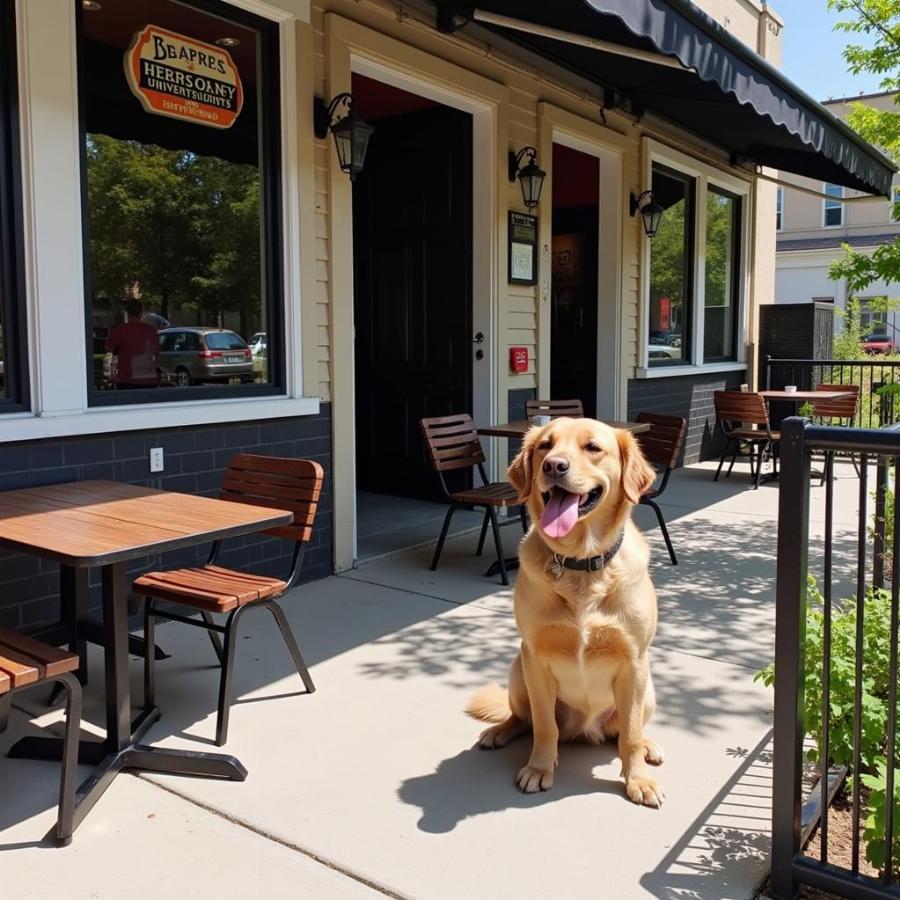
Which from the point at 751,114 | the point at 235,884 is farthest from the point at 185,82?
the point at 751,114

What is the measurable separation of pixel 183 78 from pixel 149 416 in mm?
1717

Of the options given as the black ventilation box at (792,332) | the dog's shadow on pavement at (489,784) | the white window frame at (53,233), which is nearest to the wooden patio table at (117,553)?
the dog's shadow on pavement at (489,784)

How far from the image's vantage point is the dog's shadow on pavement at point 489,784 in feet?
8.18

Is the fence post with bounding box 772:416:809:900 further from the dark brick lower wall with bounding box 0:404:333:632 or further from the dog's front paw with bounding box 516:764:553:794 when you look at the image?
the dark brick lower wall with bounding box 0:404:333:632

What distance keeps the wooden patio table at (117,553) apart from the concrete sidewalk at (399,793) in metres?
0.06

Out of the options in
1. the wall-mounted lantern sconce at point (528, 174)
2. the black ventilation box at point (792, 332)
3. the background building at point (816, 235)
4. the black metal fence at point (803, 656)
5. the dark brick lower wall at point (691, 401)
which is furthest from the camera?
the background building at point (816, 235)

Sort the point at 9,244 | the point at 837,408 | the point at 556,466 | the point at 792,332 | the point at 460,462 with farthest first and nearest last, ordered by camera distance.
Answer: the point at 792,332
the point at 837,408
the point at 460,462
the point at 9,244
the point at 556,466

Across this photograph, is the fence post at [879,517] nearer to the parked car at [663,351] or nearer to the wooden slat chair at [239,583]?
the wooden slat chair at [239,583]

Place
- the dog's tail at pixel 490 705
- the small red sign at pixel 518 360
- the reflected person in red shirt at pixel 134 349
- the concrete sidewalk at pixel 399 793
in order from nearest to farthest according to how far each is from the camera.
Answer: the concrete sidewalk at pixel 399 793, the dog's tail at pixel 490 705, the reflected person in red shirt at pixel 134 349, the small red sign at pixel 518 360

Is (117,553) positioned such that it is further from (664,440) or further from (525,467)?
(664,440)

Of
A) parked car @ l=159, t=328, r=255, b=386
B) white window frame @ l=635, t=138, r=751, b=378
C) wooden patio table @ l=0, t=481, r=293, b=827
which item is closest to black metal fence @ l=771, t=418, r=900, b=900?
wooden patio table @ l=0, t=481, r=293, b=827

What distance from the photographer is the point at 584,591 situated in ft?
7.91

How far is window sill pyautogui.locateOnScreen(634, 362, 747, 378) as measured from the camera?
8.50 meters

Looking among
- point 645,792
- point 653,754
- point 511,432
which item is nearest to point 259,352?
point 511,432
